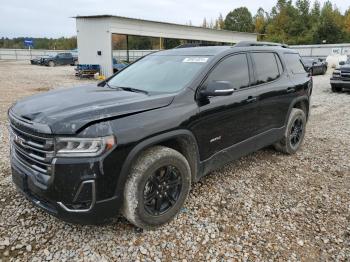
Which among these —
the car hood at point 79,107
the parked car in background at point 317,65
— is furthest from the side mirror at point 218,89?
the parked car in background at point 317,65

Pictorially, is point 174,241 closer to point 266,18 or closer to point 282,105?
point 282,105

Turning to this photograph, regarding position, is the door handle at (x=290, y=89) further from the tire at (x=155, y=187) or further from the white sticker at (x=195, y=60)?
the tire at (x=155, y=187)

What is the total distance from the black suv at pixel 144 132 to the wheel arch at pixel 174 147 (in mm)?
10

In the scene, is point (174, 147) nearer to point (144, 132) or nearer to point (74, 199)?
point (144, 132)

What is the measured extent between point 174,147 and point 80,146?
1.13m

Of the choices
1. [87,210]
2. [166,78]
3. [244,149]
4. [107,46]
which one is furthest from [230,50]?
[107,46]

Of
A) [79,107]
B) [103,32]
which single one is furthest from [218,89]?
[103,32]

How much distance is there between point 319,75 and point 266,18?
224ft

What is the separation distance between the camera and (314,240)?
307 centimetres

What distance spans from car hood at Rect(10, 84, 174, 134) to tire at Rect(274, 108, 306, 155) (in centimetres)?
276

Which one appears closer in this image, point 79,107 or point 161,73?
point 79,107

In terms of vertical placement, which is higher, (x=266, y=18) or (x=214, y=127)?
(x=266, y=18)

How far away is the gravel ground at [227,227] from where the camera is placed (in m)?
2.86

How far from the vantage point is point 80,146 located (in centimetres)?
255
